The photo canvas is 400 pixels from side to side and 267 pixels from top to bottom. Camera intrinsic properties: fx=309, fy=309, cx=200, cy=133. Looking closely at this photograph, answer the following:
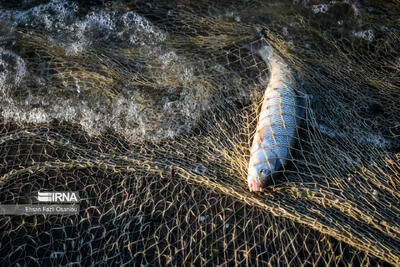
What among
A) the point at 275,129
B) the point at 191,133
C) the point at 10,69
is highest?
the point at 275,129

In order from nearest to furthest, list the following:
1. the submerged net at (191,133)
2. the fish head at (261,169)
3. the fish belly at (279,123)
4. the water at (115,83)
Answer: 1. the submerged net at (191,133)
2. the fish head at (261,169)
3. the fish belly at (279,123)
4. the water at (115,83)

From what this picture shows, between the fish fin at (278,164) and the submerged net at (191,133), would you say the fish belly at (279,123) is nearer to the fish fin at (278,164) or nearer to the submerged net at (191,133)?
the fish fin at (278,164)

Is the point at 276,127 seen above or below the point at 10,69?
above

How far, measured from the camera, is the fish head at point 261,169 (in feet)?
10.7

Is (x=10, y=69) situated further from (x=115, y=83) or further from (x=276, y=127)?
(x=276, y=127)

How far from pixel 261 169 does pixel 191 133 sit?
1145 mm

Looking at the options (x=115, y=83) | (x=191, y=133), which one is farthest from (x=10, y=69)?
(x=191, y=133)

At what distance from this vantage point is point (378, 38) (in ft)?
16.3

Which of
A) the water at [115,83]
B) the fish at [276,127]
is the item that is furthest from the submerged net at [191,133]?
the fish at [276,127]

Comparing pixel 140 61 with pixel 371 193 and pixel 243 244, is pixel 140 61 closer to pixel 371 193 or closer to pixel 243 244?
pixel 243 244

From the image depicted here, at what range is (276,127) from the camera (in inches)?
141

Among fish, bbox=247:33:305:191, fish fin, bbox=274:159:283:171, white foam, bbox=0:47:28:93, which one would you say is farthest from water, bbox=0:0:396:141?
fish fin, bbox=274:159:283:171

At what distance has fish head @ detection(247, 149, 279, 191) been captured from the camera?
3.27 meters

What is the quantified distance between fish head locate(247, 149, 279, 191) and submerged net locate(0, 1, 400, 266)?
11cm
